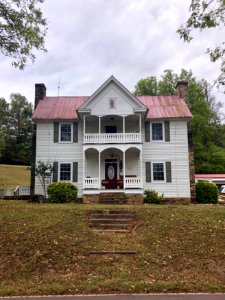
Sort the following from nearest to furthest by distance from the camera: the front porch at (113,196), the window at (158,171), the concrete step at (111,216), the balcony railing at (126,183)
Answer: the concrete step at (111,216), the front porch at (113,196), the balcony railing at (126,183), the window at (158,171)

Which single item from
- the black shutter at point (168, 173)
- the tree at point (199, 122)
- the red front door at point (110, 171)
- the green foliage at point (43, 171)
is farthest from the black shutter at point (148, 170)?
the tree at point (199, 122)

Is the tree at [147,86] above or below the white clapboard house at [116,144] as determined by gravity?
above

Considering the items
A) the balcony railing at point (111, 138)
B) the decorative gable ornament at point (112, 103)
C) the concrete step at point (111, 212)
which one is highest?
the decorative gable ornament at point (112, 103)

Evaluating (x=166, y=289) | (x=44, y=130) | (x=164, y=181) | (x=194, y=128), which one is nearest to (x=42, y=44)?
(x=166, y=289)

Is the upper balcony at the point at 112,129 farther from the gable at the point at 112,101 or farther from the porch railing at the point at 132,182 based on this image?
the porch railing at the point at 132,182

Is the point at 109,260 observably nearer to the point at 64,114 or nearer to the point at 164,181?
the point at 164,181

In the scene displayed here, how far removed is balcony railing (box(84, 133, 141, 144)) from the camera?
22078mm

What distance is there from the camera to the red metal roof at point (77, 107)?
76.7ft

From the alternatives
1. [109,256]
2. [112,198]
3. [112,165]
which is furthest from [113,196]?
[109,256]

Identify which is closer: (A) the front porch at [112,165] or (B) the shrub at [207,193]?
(A) the front porch at [112,165]

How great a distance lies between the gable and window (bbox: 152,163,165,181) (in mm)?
4092

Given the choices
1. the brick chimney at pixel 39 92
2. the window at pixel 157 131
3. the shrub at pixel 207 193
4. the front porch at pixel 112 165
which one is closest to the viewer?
the front porch at pixel 112 165

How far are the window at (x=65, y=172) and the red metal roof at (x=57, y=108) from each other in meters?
3.40

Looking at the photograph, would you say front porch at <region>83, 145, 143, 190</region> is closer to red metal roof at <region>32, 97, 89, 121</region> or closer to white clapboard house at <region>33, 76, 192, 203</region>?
white clapboard house at <region>33, 76, 192, 203</region>
